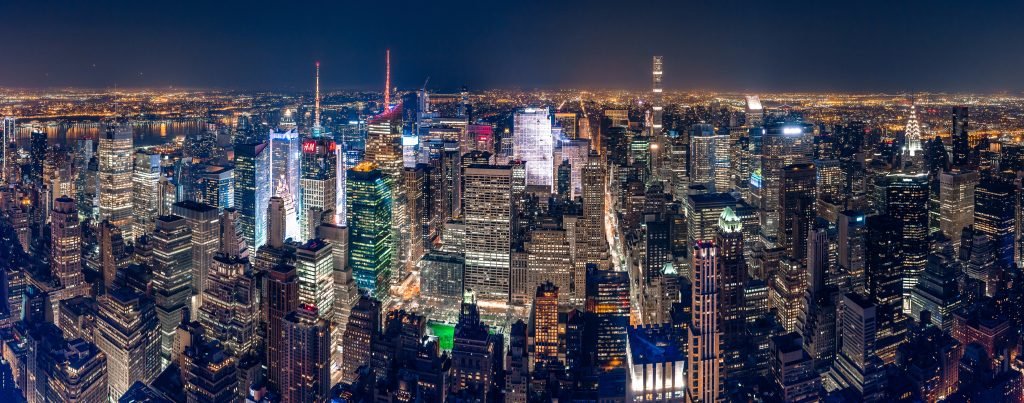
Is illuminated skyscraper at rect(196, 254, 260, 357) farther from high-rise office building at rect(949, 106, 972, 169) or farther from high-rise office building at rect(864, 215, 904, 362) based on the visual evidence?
high-rise office building at rect(949, 106, 972, 169)

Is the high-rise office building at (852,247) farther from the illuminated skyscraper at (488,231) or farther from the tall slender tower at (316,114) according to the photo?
the tall slender tower at (316,114)

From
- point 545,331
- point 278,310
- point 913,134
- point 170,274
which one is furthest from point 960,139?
point 170,274

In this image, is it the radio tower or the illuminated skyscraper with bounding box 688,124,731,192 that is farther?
the illuminated skyscraper with bounding box 688,124,731,192

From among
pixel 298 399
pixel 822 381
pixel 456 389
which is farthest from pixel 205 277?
pixel 822 381

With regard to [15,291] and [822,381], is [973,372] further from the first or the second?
[15,291]

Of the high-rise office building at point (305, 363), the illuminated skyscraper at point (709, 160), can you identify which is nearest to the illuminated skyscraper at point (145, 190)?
the high-rise office building at point (305, 363)

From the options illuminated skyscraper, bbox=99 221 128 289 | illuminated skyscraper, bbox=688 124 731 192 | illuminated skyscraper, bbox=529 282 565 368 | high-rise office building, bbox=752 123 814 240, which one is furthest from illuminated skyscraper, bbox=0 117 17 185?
illuminated skyscraper, bbox=688 124 731 192

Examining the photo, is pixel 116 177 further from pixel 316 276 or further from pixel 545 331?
pixel 545 331
